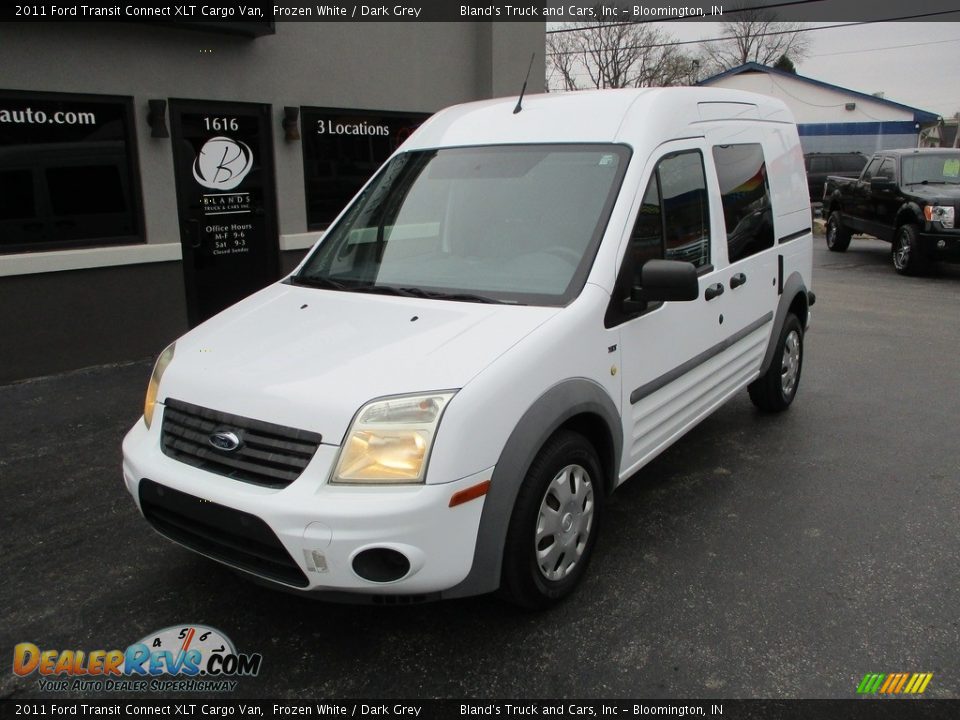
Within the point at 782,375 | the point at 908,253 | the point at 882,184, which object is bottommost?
the point at 782,375

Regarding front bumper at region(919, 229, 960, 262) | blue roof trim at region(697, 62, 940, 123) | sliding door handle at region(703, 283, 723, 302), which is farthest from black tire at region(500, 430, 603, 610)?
blue roof trim at region(697, 62, 940, 123)

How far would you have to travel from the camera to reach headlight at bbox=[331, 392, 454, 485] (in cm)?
259

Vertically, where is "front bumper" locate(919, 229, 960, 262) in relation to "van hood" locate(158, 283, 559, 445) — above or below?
below

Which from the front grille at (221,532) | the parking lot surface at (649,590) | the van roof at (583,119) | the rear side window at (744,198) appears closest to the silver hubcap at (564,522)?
the parking lot surface at (649,590)

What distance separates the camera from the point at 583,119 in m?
3.80

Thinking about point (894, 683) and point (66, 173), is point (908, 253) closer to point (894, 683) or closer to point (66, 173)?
point (894, 683)

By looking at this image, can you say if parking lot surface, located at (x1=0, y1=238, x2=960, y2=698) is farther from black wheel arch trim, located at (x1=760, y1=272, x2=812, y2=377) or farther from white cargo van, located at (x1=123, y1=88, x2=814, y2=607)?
black wheel arch trim, located at (x1=760, y1=272, x2=812, y2=377)

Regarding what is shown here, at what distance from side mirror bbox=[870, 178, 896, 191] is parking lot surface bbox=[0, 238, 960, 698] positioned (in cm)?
848

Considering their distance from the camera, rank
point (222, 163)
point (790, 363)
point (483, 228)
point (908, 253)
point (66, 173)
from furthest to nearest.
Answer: point (908, 253)
point (222, 163)
point (66, 173)
point (790, 363)
point (483, 228)

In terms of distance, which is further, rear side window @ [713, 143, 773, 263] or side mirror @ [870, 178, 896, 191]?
side mirror @ [870, 178, 896, 191]

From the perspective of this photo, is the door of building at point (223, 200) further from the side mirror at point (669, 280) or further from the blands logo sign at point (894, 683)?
the blands logo sign at point (894, 683)

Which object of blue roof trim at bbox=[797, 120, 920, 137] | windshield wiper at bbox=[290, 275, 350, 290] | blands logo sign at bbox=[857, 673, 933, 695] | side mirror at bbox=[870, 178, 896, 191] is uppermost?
blue roof trim at bbox=[797, 120, 920, 137]

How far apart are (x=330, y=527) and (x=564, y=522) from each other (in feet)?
3.33

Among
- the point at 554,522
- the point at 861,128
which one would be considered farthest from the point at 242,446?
the point at 861,128
